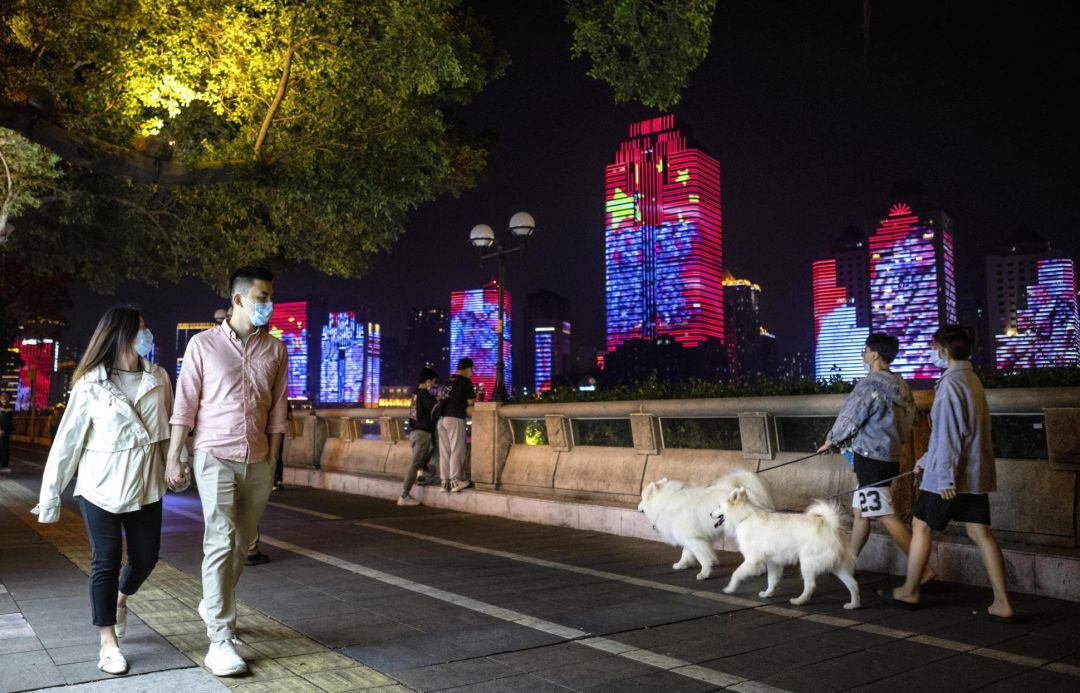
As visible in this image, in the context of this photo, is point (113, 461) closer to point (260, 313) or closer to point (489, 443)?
point (260, 313)

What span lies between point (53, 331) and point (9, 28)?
983 inches

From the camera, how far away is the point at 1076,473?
6.14m

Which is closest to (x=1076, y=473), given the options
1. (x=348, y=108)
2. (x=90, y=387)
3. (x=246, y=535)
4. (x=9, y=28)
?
(x=246, y=535)

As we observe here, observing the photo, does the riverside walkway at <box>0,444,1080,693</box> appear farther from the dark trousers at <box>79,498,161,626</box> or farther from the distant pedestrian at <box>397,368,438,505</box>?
the distant pedestrian at <box>397,368,438,505</box>

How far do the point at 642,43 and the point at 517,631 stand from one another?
9756 millimetres

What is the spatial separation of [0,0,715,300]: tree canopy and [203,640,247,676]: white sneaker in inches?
373

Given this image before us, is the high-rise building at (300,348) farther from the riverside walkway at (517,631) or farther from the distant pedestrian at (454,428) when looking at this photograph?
the riverside walkway at (517,631)

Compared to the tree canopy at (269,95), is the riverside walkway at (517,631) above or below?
below

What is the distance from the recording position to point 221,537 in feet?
13.5

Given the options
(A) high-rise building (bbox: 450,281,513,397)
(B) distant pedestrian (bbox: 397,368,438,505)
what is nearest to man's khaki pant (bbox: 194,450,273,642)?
(B) distant pedestrian (bbox: 397,368,438,505)

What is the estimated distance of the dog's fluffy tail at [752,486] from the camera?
19.9ft

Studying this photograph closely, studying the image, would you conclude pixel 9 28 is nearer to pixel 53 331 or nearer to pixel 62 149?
pixel 62 149

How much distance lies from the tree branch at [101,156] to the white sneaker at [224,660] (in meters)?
9.46

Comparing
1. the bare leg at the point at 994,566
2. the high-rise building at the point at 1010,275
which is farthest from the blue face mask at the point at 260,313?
the high-rise building at the point at 1010,275
